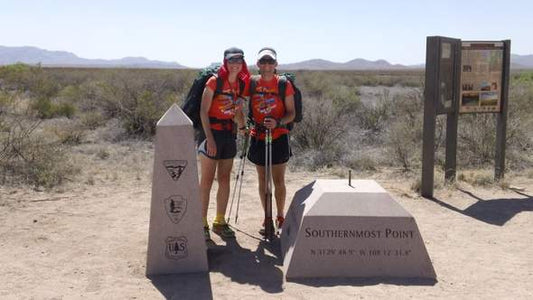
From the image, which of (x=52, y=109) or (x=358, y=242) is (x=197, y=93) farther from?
(x=52, y=109)

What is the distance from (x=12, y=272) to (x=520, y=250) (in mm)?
4658

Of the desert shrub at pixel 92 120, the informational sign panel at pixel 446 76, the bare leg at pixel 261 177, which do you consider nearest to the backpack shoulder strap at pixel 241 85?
the bare leg at pixel 261 177

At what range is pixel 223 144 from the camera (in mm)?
5422

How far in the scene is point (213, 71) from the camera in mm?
5328

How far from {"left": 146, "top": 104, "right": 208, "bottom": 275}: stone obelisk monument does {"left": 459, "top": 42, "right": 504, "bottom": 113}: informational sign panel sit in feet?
15.9

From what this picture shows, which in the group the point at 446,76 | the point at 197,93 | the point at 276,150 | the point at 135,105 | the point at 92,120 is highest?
the point at 446,76

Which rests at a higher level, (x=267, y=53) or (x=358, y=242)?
(x=267, y=53)

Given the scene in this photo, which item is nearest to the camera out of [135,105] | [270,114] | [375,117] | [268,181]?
[270,114]

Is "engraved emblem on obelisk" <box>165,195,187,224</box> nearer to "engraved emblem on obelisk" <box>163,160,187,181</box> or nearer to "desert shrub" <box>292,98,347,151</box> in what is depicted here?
"engraved emblem on obelisk" <box>163,160,187,181</box>

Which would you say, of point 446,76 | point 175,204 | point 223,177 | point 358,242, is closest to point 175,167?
point 175,204

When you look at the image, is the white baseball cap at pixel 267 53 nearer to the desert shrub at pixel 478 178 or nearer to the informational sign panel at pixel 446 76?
the informational sign panel at pixel 446 76

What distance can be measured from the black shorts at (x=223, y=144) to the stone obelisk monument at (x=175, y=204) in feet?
2.14

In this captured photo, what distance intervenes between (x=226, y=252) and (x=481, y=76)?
4.81m

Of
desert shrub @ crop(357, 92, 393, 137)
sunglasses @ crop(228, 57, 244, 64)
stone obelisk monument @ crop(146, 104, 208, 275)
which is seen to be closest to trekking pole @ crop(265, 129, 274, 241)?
sunglasses @ crop(228, 57, 244, 64)
